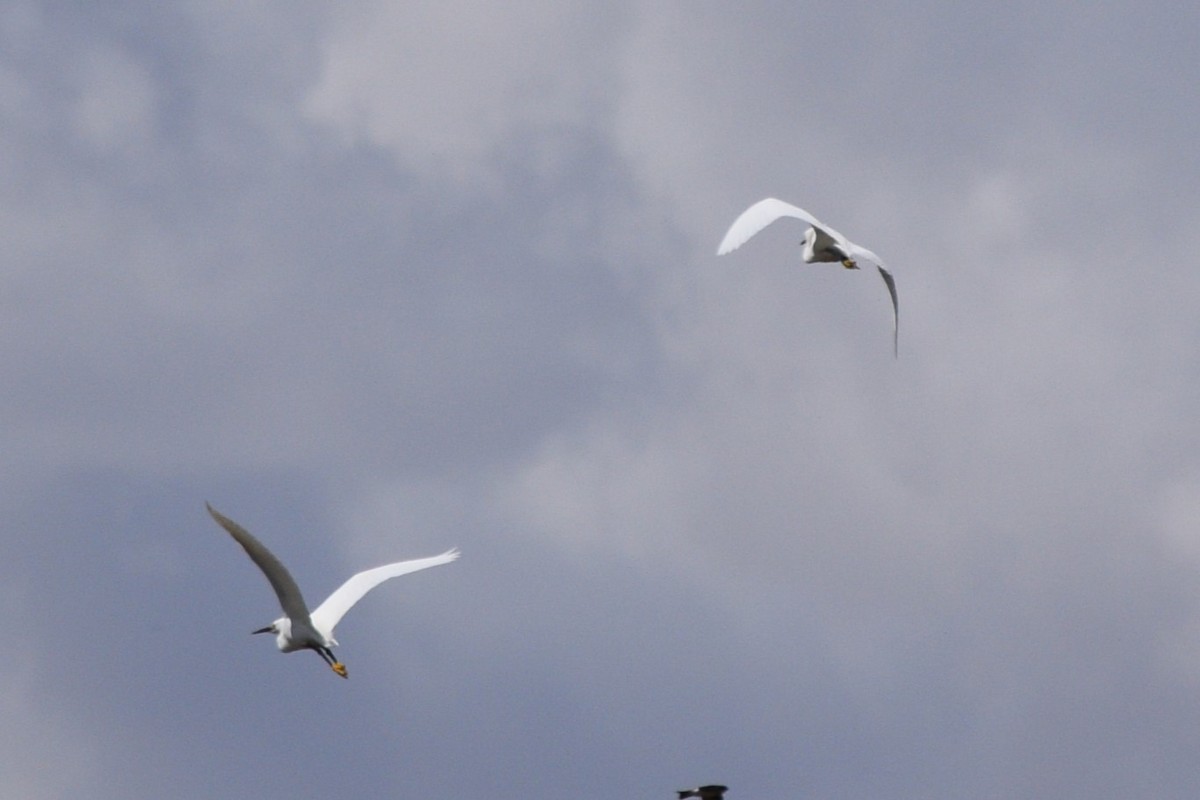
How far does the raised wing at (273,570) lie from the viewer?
45.7m

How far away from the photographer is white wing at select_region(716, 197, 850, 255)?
57.9 meters

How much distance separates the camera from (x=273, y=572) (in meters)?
49.7

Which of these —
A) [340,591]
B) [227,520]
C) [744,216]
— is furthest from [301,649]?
[744,216]

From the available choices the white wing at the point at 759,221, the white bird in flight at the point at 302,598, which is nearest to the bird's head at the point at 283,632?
the white bird in flight at the point at 302,598

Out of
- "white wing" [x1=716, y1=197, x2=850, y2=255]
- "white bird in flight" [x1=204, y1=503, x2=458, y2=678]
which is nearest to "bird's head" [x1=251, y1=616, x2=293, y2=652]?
"white bird in flight" [x1=204, y1=503, x2=458, y2=678]

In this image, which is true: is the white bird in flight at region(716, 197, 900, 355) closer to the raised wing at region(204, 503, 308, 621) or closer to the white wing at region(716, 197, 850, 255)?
the white wing at region(716, 197, 850, 255)

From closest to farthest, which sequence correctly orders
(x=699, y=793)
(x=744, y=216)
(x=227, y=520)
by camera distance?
(x=699, y=793), (x=227, y=520), (x=744, y=216)

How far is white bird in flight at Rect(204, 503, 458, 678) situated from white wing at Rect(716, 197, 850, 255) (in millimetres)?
11630

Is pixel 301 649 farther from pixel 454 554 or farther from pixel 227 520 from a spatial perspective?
pixel 227 520

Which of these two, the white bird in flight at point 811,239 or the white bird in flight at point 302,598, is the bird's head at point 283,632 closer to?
the white bird in flight at point 302,598

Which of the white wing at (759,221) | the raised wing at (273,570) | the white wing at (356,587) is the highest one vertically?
the white wing at (759,221)

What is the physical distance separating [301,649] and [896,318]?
19.8 meters

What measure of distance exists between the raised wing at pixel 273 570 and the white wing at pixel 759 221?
1471cm

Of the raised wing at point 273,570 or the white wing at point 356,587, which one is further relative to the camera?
the white wing at point 356,587
